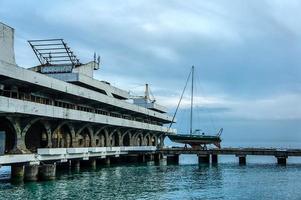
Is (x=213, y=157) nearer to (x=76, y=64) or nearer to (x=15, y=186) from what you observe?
(x=76, y=64)

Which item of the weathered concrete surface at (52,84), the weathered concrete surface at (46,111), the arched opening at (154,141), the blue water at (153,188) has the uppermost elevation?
the weathered concrete surface at (52,84)

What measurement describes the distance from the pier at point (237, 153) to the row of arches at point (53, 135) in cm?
1122

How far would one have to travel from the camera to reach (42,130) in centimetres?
6266

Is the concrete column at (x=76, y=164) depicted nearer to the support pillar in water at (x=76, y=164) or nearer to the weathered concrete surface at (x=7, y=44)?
the support pillar in water at (x=76, y=164)

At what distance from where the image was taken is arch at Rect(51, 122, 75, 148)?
66.3 meters

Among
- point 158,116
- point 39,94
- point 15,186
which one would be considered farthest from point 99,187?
point 158,116

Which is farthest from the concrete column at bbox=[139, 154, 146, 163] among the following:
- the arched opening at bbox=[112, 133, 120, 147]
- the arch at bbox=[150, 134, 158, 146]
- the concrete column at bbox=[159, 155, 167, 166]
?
the arch at bbox=[150, 134, 158, 146]

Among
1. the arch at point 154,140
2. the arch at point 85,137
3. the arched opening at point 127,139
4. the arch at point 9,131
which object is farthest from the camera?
the arch at point 154,140

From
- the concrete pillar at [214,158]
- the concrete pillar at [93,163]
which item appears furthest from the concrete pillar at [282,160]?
the concrete pillar at [93,163]

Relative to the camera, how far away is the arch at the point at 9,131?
5082cm

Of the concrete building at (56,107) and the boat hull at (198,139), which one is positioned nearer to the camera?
the concrete building at (56,107)

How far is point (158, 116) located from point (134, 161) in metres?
18.6

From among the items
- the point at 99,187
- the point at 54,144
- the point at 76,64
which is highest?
the point at 76,64

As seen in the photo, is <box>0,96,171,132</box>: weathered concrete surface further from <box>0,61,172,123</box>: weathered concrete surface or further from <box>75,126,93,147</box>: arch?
<box>75,126,93,147</box>: arch
